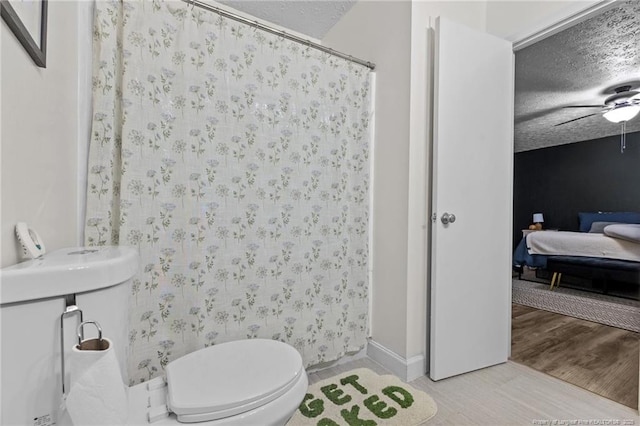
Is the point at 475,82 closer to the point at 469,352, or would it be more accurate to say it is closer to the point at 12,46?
the point at 469,352

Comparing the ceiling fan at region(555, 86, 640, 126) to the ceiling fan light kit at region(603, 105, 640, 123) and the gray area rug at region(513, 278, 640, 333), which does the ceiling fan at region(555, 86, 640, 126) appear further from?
the gray area rug at region(513, 278, 640, 333)

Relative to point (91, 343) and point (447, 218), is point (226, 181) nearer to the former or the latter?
point (91, 343)

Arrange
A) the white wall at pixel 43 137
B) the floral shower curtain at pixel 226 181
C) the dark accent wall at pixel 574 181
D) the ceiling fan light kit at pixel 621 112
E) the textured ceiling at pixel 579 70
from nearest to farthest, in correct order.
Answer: the white wall at pixel 43 137
the floral shower curtain at pixel 226 181
the textured ceiling at pixel 579 70
the ceiling fan light kit at pixel 621 112
the dark accent wall at pixel 574 181

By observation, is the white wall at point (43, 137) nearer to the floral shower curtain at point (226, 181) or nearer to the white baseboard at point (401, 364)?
the floral shower curtain at point (226, 181)

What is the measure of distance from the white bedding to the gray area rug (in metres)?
0.50

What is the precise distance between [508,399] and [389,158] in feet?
4.67

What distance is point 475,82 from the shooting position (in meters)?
1.84

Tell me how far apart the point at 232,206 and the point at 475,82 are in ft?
5.10

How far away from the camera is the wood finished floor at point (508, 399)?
4.77ft

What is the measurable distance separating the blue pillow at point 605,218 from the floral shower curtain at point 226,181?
510 centimetres

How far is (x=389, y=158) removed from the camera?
193cm

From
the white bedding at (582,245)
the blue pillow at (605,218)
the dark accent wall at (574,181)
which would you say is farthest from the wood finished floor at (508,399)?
the dark accent wall at (574,181)

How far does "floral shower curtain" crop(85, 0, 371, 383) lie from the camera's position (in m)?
1.31

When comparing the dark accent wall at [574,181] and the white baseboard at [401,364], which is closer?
the white baseboard at [401,364]
